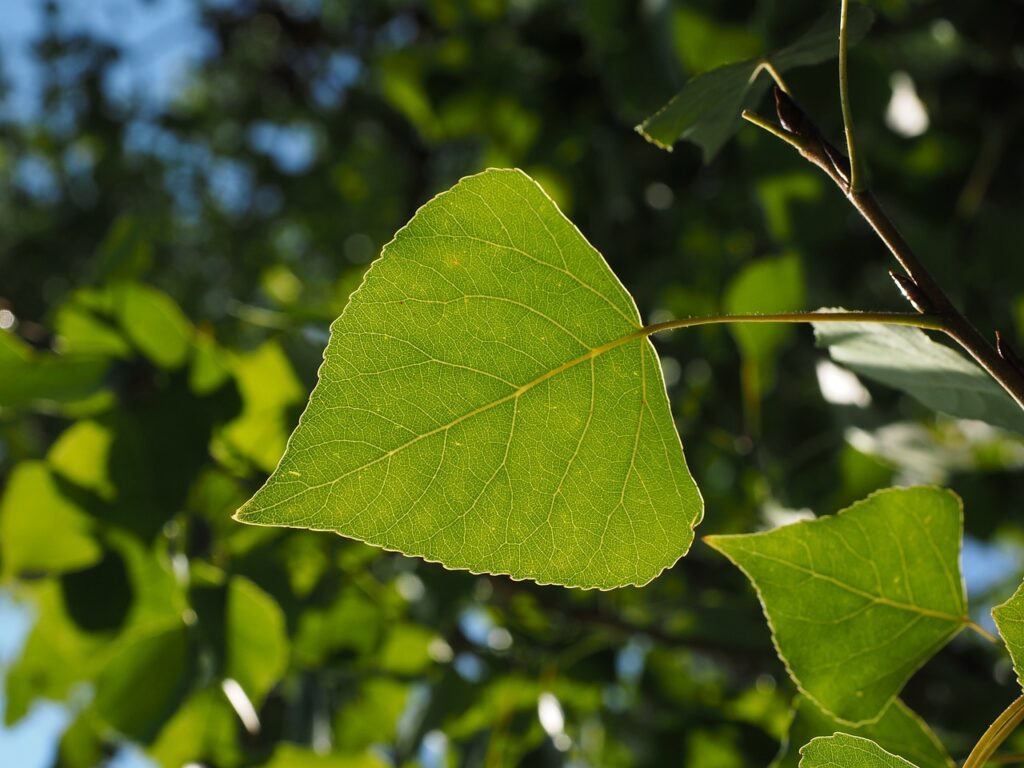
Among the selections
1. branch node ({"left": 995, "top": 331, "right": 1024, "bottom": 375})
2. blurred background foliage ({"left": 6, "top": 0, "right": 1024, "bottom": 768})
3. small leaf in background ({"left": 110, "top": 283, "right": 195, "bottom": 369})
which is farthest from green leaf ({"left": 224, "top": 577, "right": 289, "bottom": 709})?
branch node ({"left": 995, "top": 331, "right": 1024, "bottom": 375})

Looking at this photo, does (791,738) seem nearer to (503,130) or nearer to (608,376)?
(608,376)

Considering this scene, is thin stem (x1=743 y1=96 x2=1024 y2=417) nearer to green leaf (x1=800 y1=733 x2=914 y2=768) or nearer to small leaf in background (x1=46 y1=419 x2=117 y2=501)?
green leaf (x1=800 y1=733 x2=914 y2=768)

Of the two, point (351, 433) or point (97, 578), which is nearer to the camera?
point (351, 433)

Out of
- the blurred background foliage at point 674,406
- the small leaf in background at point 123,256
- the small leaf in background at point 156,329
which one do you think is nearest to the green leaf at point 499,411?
the blurred background foliage at point 674,406

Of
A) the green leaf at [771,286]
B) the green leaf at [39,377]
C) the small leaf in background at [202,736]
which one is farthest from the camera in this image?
the small leaf in background at [202,736]

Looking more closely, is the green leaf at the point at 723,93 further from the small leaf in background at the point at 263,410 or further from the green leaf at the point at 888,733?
the small leaf in background at the point at 263,410

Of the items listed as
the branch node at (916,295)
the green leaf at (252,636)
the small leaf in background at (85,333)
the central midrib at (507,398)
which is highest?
the branch node at (916,295)

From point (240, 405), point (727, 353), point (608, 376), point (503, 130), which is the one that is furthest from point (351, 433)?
point (503, 130)
